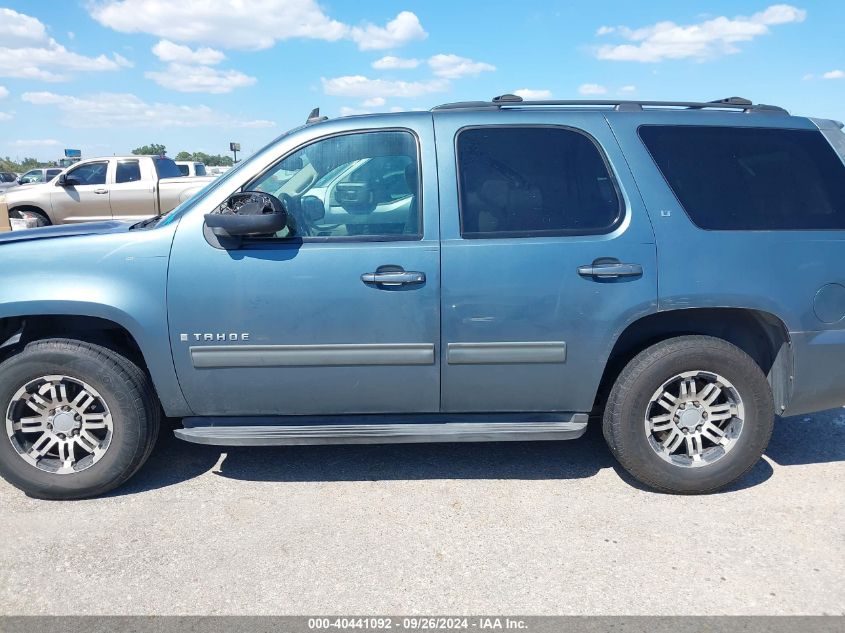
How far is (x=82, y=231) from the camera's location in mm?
3551

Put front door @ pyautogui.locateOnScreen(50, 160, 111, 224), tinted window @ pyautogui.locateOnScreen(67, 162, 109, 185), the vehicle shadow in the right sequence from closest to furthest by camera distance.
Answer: the vehicle shadow → front door @ pyautogui.locateOnScreen(50, 160, 111, 224) → tinted window @ pyautogui.locateOnScreen(67, 162, 109, 185)

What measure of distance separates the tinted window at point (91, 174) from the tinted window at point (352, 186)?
12.0 metres

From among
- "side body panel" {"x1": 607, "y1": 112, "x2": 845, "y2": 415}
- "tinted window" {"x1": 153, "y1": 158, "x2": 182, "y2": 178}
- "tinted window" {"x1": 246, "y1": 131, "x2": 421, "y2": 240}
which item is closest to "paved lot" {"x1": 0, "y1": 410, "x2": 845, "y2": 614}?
"side body panel" {"x1": 607, "y1": 112, "x2": 845, "y2": 415}

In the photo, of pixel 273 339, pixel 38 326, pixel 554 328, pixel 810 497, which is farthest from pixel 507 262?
pixel 38 326

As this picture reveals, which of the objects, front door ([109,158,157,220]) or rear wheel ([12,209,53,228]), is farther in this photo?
front door ([109,158,157,220])

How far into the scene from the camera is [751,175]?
11.5ft

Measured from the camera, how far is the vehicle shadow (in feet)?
12.5

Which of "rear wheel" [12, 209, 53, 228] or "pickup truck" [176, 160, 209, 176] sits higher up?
"pickup truck" [176, 160, 209, 176]

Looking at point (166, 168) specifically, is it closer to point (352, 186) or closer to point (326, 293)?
point (352, 186)

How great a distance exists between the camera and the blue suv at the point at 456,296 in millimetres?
3303

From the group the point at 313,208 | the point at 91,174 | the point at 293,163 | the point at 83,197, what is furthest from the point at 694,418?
the point at 91,174

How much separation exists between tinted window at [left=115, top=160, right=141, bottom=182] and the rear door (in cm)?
1193

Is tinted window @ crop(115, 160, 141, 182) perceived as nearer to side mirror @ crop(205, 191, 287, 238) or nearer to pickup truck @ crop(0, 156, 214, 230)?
pickup truck @ crop(0, 156, 214, 230)

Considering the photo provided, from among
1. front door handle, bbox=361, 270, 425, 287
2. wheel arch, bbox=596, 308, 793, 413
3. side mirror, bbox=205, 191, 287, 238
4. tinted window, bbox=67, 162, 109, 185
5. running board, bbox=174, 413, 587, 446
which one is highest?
tinted window, bbox=67, 162, 109, 185
